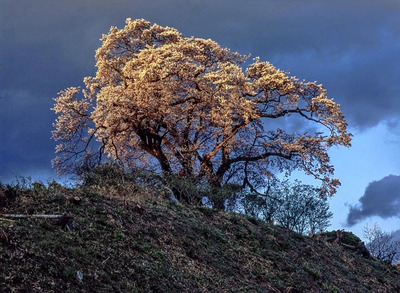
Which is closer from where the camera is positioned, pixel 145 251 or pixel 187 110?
pixel 145 251

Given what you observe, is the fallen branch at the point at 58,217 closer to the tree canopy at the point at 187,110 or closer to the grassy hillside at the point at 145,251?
the grassy hillside at the point at 145,251

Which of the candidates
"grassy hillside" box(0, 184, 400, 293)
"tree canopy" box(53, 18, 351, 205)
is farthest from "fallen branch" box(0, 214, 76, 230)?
"tree canopy" box(53, 18, 351, 205)

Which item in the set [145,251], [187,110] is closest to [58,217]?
[145,251]

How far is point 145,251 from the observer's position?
35.9 ft

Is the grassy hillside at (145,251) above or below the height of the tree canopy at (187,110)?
below

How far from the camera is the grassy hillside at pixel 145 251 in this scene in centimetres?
876

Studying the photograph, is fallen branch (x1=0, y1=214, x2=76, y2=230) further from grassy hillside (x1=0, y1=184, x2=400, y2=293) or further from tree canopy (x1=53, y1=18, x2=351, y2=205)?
tree canopy (x1=53, y1=18, x2=351, y2=205)

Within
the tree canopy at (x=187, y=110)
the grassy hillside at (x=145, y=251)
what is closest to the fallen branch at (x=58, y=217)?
the grassy hillside at (x=145, y=251)

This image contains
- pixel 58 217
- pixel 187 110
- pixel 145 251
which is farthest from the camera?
pixel 187 110

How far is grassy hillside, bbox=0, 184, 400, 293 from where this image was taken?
8.76m

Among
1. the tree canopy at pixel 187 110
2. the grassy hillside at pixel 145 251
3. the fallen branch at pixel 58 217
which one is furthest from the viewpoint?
the tree canopy at pixel 187 110

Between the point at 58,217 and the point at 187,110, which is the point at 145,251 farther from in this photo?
the point at 187,110

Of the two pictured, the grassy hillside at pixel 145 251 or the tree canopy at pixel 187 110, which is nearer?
the grassy hillside at pixel 145 251

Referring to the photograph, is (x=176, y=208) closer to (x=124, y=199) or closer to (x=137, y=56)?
(x=124, y=199)
